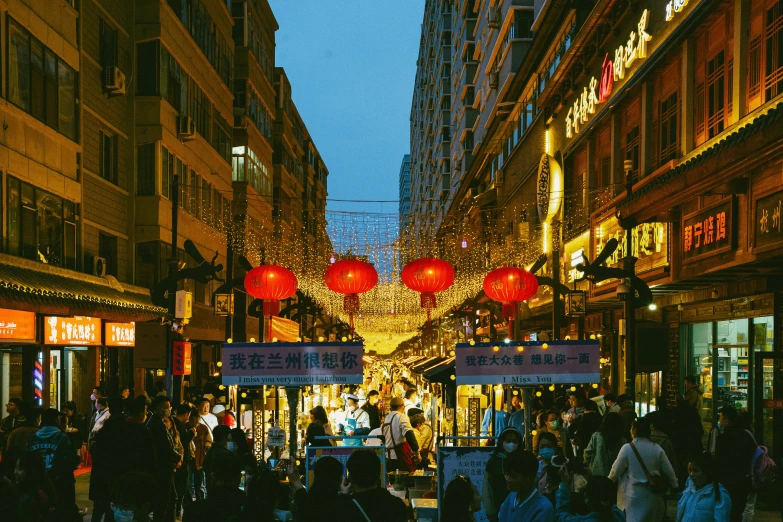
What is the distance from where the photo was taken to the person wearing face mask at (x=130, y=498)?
639 centimetres

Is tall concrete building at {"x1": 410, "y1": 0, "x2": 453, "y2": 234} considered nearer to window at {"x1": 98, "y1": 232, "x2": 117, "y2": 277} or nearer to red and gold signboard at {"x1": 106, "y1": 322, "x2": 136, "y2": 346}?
window at {"x1": 98, "y1": 232, "x2": 117, "y2": 277}

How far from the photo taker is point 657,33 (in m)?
23.0

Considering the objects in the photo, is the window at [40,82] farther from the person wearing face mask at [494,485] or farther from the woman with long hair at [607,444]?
the person wearing face mask at [494,485]

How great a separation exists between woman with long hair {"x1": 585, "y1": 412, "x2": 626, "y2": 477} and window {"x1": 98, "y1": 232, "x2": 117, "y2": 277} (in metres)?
19.2

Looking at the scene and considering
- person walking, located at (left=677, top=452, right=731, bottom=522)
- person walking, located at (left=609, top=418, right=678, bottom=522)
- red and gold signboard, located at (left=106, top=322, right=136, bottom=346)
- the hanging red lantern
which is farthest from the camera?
red and gold signboard, located at (left=106, top=322, right=136, bottom=346)

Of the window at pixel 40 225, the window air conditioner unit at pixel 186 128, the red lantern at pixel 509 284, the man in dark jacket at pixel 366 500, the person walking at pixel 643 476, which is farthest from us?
the window air conditioner unit at pixel 186 128

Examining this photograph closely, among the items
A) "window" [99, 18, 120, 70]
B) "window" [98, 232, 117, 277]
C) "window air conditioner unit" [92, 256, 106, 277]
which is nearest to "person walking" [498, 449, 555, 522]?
"window air conditioner unit" [92, 256, 106, 277]

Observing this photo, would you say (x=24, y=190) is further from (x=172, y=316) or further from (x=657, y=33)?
(x=657, y=33)

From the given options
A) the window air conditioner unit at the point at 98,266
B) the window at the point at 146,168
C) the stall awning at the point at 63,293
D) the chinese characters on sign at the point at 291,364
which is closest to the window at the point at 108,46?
the window at the point at 146,168

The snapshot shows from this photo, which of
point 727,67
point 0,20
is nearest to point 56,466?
point 0,20

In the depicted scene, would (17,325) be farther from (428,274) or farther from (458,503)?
(458,503)

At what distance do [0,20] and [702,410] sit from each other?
1748cm

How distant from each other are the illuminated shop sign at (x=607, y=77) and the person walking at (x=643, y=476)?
14.9 meters

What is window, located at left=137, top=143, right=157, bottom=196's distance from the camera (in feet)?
102
